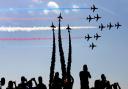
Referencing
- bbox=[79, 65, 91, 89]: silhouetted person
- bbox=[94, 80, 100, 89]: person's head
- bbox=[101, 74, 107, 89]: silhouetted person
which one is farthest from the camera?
bbox=[79, 65, 91, 89]: silhouetted person

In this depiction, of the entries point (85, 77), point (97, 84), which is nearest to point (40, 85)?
point (85, 77)

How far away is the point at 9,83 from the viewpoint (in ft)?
83.4

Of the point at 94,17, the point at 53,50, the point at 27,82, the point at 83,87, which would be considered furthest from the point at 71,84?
the point at 53,50

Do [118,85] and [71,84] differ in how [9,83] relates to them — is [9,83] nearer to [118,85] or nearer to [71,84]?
[71,84]

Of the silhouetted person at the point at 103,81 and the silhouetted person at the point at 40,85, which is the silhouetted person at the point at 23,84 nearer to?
the silhouetted person at the point at 40,85

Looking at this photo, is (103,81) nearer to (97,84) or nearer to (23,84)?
(97,84)

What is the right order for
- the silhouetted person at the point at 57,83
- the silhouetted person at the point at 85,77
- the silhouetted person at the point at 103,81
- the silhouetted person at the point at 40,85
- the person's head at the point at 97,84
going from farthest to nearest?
1. the silhouetted person at the point at 57,83
2. the silhouetted person at the point at 40,85
3. the silhouetted person at the point at 85,77
4. the silhouetted person at the point at 103,81
5. the person's head at the point at 97,84

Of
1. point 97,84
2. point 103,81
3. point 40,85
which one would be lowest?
point 97,84

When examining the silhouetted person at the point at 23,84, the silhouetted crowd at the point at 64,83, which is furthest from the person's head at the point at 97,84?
the silhouetted person at the point at 23,84

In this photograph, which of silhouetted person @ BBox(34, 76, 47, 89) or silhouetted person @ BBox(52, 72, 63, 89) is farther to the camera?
silhouetted person @ BBox(52, 72, 63, 89)

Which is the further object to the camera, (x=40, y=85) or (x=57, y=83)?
(x=57, y=83)

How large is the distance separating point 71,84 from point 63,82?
0.88 m

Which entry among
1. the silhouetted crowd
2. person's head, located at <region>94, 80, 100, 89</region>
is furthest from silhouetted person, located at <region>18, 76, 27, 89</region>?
person's head, located at <region>94, 80, 100, 89</region>

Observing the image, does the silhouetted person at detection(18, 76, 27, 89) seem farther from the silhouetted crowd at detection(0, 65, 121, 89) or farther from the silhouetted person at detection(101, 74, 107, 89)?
the silhouetted person at detection(101, 74, 107, 89)
